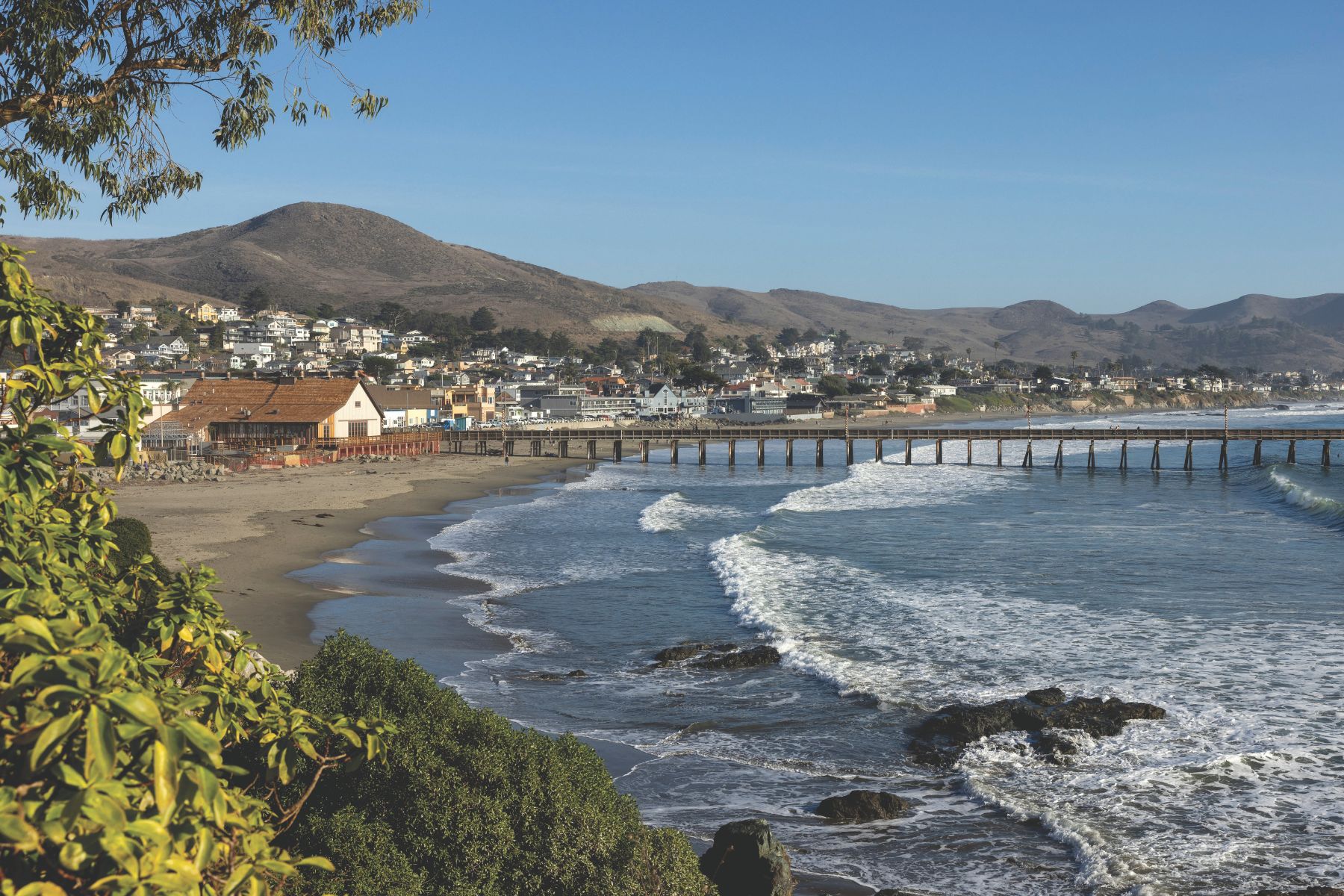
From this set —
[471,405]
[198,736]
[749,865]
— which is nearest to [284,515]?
[749,865]

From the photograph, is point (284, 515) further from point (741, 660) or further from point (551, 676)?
point (741, 660)

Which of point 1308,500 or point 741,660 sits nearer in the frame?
point 741,660

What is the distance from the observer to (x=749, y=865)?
420 inches

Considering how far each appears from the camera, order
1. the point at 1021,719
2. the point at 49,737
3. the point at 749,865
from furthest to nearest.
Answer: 1. the point at 1021,719
2. the point at 749,865
3. the point at 49,737

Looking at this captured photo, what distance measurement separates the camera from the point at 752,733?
17281 millimetres

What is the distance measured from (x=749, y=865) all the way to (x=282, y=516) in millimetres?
38297

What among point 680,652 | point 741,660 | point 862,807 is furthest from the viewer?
point 680,652

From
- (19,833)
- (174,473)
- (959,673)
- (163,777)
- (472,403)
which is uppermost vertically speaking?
(472,403)

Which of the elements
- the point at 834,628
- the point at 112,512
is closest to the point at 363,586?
the point at 834,628

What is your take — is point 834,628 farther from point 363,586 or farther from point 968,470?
point 968,470

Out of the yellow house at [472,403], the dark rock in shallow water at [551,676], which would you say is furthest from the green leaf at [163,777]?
the yellow house at [472,403]

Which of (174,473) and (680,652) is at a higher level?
(174,473)

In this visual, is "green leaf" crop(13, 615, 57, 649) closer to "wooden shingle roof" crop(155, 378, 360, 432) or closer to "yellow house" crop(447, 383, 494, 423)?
"wooden shingle roof" crop(155, 378, 360, 432)

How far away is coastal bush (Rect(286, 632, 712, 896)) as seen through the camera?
7699 millimetres
